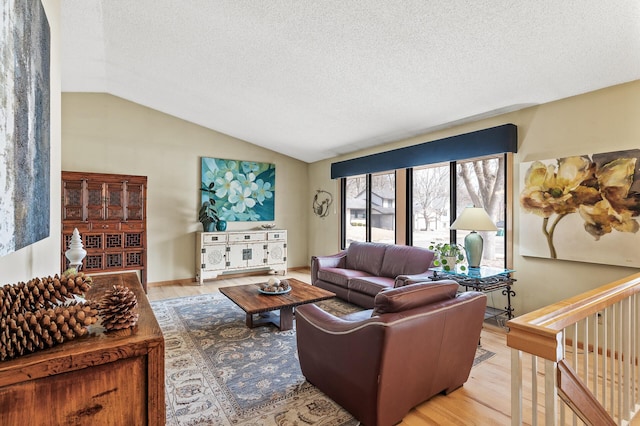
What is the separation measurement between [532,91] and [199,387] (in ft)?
12.7

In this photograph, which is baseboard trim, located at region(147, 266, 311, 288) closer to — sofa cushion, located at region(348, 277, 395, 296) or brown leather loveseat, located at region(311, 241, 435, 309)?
brown leather loveseat, located at region(311, 241, 435, 309)

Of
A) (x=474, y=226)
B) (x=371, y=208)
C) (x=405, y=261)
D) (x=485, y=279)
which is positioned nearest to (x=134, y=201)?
(x=371, y=208)

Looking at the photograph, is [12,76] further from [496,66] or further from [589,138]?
[589,138]

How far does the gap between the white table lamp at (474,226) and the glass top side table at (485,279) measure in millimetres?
149

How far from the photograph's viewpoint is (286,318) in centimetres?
328

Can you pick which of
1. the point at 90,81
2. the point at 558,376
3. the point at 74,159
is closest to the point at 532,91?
the point at 558,376

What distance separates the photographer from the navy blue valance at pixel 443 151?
→ 341cm

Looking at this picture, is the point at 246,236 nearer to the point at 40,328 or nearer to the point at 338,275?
the point at 338,275

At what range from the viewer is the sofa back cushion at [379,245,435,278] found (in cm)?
388

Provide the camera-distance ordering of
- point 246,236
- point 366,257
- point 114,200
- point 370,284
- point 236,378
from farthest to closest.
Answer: point 246,236 → point 366,257 → point 114,200 → point 370,284 → point 236,378

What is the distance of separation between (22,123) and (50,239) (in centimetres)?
91

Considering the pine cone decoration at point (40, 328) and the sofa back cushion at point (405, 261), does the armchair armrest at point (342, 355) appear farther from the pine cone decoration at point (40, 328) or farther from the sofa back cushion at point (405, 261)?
the sofa back cushion at point (405, 261)

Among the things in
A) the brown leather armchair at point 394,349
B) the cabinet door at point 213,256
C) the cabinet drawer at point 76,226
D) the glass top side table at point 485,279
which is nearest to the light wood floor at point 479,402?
the brown leather armchair at point 394,349

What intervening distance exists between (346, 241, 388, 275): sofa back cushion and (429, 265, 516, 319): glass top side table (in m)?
1.01
